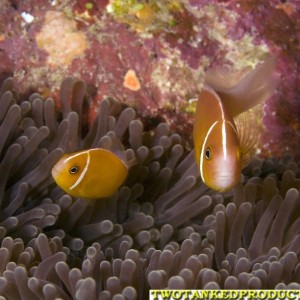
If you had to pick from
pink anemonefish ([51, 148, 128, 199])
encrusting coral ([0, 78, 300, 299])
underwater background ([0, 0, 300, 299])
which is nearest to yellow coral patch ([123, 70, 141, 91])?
underwater background ([0, 0, 300, 299])

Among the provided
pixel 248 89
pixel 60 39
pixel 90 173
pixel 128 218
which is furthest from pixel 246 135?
pixel 60 39

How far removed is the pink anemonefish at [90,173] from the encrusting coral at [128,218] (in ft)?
0.32

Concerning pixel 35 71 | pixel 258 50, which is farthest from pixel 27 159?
pixel 258 50

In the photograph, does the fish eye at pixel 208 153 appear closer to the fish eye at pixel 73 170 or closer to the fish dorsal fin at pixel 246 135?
the fish dorsal fin at pixel 246 135

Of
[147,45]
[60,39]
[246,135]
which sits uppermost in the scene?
[246,135]

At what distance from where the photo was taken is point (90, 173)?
1964 mm

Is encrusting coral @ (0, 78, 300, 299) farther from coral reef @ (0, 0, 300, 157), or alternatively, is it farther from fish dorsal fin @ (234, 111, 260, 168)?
fish dorsal fin @ (234, 111, 260, 168)

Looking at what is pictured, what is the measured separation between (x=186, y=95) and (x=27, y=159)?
89 cm

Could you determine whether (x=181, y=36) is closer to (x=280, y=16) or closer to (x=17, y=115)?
(x=280, y=16)

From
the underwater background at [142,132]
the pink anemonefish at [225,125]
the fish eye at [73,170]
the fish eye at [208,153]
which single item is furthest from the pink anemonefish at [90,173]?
the fish eye at [208,153]

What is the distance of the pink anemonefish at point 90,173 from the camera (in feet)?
6.27

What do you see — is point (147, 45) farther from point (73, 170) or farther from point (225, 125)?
point (225, 125)

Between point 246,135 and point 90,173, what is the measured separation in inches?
25.9

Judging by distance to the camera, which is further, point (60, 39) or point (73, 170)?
point (60, 39)
